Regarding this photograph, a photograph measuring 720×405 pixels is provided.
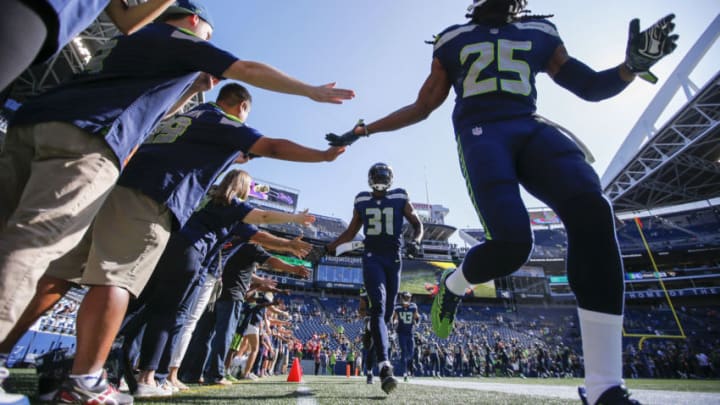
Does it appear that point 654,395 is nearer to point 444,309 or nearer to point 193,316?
point 444,309

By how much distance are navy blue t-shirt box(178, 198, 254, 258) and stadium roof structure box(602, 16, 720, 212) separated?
29.0 meters

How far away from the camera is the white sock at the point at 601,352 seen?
153cm

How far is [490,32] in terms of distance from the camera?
2.40m

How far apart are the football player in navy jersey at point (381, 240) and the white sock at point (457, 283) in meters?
1.39

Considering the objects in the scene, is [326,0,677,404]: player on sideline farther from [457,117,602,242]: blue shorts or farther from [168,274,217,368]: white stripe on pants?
[168,274,217,368]: white stripe on pants

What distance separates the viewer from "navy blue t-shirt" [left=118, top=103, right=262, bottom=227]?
1.99 meters

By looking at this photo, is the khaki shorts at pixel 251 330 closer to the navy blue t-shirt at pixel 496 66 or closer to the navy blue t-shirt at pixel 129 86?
the navy blue t-shirt at pixel 129 86

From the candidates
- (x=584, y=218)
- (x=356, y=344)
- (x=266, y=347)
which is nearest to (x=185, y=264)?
(x=584, y=218)

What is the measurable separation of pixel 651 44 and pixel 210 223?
381cm

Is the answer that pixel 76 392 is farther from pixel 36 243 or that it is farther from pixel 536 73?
pixel 536 73

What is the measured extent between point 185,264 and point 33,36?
2566 millimetres

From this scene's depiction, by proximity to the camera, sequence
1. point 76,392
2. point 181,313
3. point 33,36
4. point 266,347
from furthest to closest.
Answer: point 266,347 → point 181,313 → point 76,392 → point 33,36

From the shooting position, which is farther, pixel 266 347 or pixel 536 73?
pixel 266 347

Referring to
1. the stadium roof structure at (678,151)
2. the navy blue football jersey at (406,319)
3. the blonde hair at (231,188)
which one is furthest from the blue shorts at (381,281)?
the stadium roof structure at (678,151)
